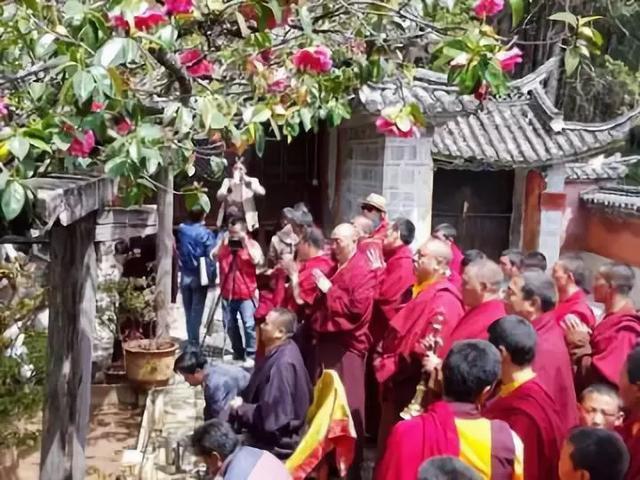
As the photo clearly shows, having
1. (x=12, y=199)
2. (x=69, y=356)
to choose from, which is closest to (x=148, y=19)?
(x=12, y=199)

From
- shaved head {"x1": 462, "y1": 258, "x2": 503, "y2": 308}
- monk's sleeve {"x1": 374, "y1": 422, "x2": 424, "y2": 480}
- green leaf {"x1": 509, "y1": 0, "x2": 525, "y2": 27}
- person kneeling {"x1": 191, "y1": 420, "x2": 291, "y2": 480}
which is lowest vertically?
person kneeling {"x1": 191, "y1": 420, "x2": 291, "y2": 480}

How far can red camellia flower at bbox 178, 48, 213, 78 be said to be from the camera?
3740 mm

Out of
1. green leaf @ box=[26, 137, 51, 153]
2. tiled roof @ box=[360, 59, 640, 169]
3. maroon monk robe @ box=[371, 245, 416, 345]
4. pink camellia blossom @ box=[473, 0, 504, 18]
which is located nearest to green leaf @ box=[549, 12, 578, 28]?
pink camellia blossom @ box=[473, 0, 504, 18]

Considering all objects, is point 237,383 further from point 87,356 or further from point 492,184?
point 492,184

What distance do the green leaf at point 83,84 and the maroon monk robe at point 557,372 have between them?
2496 millimetres

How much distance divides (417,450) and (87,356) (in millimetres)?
1864

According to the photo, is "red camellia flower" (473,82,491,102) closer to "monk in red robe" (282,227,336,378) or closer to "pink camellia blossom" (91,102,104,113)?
"pink camellia blossom" (91,102,104,113)

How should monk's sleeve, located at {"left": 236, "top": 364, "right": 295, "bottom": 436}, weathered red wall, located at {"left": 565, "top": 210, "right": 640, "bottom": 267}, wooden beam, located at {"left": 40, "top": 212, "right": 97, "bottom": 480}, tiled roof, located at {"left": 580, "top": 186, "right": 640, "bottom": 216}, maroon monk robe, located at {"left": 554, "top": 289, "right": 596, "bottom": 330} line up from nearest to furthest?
wooden beam, located at {"left": 40, "top": 212, "right": 97, "bottom": 480}, monk's sleeve, located at {"left": 236, "top": 364, "right": 295, "bottom": 436}, maroon monk robe, located at {"left": 554, "top": 289, "right": 596, "bottom": 330}, tiled roof, located at {"left": 580, "top": 186, "right": 640, "bottom": 216}, weathered red wall, located at {"left": 565, "top": 210, "right": 640, "bottom": 267}

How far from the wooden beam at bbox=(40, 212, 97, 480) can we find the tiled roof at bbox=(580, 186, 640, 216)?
9697mm

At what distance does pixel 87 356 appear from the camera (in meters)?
4.18

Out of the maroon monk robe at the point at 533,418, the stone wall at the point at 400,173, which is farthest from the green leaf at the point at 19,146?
the stone wall at the point at 400,173

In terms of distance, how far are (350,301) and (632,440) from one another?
226 cm

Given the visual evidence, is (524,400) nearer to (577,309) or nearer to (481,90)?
(481,90)

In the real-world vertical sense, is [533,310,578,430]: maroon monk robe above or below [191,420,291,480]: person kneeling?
above
